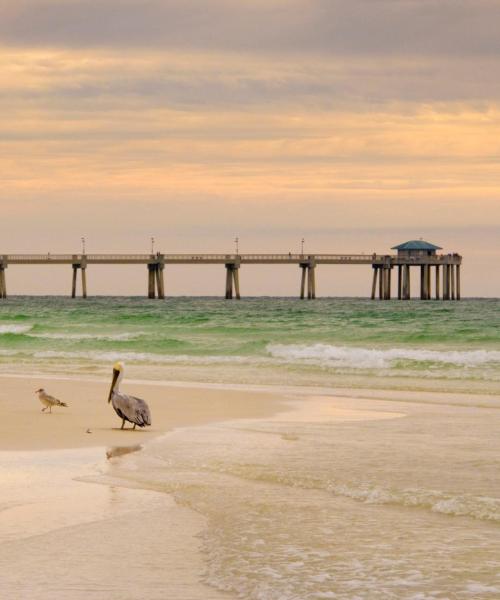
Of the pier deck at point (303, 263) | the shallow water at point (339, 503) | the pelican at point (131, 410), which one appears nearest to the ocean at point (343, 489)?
the shallow water at point (339, 503)

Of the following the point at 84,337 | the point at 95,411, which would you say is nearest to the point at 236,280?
the point at 84,337

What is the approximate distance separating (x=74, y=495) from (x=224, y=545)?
2.15 m

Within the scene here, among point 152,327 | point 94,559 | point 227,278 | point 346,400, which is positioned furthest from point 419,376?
Answer: point 227,278

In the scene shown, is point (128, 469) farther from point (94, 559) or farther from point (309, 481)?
point (94, 559)

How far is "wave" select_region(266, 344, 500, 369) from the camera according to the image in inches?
1277

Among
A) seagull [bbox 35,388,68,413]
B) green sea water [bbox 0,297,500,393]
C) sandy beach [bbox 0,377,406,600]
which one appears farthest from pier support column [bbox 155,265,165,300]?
sandy beach [bbox 0,377,406,600]

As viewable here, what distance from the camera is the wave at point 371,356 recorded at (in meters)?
32.4

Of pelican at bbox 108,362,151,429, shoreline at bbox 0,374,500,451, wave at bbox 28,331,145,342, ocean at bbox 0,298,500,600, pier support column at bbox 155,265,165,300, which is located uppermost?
pier support column at bbox 155,265,165,300

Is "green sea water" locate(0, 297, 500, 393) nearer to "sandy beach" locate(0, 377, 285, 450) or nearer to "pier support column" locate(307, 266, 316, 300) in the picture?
"sandy beach" locate(0, 377, 285, 450)

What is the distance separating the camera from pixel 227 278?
12050 centimetres

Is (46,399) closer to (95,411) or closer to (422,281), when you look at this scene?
(95,411)

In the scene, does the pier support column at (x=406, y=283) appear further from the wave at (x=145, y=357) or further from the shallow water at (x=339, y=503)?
the shallow water at (x=339, y=503)

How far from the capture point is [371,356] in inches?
1356

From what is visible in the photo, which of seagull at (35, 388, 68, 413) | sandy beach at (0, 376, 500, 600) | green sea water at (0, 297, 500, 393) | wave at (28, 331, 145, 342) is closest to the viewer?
sandy beach at (0, 376, 500, 600)
